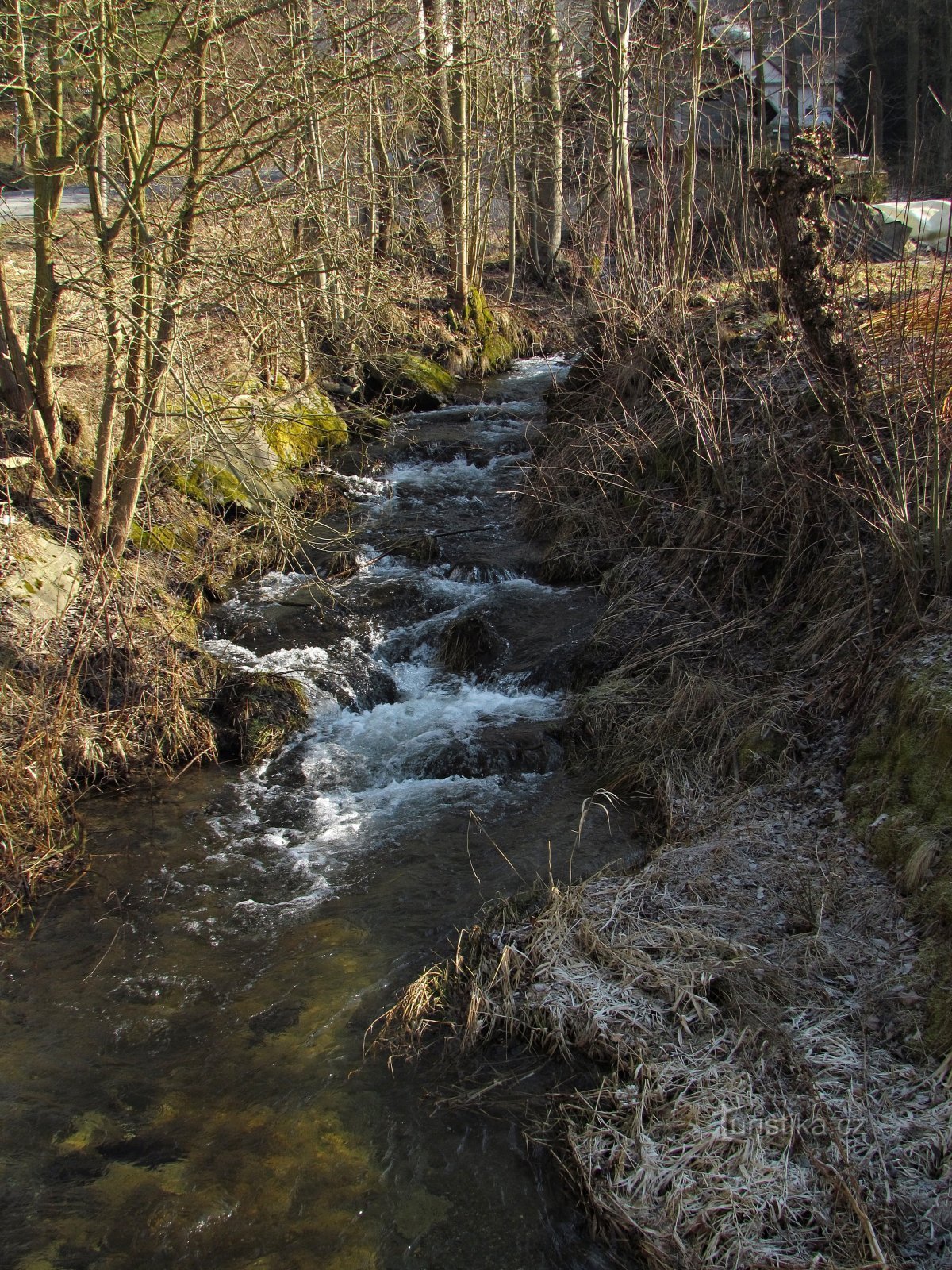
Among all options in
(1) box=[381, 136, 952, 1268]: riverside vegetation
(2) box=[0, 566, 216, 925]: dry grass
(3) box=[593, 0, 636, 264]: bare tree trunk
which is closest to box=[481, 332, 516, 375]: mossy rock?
(3) box=[593, 0, 636, 264]: bare tree trunk

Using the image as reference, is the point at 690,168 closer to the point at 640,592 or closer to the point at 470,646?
A: the point at 640,592

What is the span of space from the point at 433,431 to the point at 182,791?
8.16 m

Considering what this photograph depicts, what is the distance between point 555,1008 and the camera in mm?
4242

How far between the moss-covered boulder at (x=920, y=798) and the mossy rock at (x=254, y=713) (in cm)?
402

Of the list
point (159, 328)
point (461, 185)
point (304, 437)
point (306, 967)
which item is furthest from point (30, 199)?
point (306, 967)

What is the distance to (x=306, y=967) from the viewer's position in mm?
4895

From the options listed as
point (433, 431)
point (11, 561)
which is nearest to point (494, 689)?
point (11, 561)

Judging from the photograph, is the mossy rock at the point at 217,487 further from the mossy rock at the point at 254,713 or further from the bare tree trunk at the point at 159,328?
the mossy rock at the point at 254,713

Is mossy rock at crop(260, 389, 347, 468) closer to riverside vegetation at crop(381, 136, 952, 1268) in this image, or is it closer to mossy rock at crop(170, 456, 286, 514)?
mossy rock at crop(170, 456, 286, 514)

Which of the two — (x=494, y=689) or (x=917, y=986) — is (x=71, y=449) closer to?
(x=494, y=689)

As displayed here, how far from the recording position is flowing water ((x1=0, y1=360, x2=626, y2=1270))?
11.5ft

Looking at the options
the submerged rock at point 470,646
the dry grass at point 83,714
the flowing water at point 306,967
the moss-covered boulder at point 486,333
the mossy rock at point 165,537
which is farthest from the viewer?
the moss-covered boulder at point 486,333

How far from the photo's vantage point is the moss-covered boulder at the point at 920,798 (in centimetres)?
391

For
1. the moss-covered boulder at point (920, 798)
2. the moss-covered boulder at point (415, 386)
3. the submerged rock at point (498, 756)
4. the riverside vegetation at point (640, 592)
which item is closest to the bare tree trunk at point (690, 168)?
the riverside vegetation at point (640, 592)
